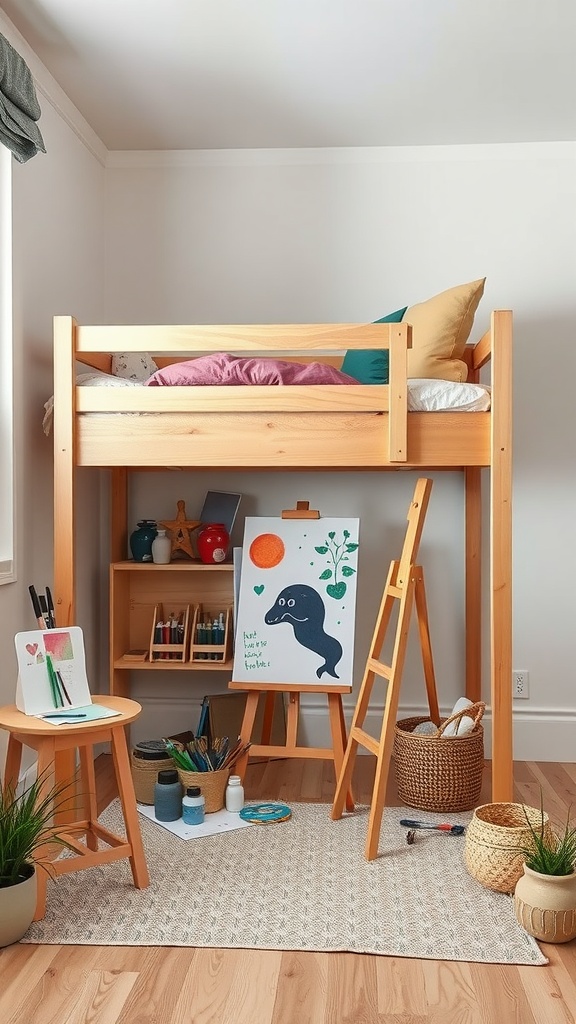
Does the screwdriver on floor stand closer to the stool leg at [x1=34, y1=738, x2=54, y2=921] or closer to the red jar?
the stool leg at [x1=34, y1=738, x2=54, y2=921]

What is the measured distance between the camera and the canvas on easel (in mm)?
3098

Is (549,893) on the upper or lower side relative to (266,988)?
upper

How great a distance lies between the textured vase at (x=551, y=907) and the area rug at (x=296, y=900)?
4 cm

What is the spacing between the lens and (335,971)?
1.93 m

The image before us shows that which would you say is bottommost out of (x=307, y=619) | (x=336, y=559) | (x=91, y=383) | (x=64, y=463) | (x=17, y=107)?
(x=307, y=619)

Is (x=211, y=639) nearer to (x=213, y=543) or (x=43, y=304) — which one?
(x=213, y=543)

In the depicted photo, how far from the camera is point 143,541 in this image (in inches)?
140

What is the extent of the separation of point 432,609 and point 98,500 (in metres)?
1.42

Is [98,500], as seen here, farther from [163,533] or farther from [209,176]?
[209,176]

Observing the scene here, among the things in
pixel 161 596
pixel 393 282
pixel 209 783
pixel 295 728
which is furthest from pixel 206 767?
pixel 393 282

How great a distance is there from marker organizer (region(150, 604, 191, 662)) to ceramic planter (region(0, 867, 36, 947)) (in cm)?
142

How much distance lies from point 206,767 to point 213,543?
0.90m

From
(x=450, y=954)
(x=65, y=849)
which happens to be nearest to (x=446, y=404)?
(x=450, y=954)

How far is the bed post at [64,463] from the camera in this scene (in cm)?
272
